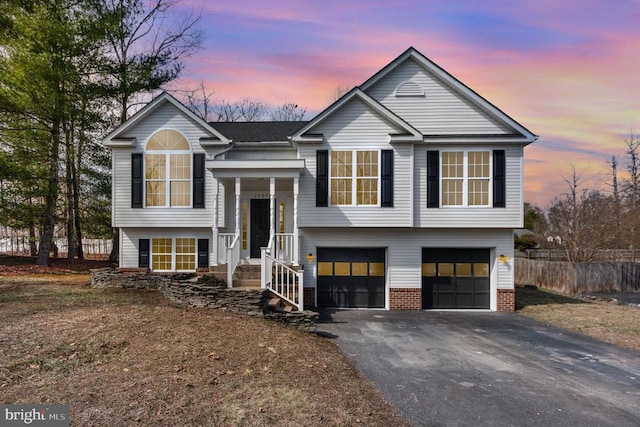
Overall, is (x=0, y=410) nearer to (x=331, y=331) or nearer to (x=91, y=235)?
(x=331, y=331)

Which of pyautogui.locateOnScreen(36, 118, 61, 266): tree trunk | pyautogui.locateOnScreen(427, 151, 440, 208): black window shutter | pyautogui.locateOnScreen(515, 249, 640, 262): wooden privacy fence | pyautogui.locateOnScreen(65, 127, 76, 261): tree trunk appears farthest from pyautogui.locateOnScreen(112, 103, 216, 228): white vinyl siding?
pyautogui.locateOnScreen(515, 249, 640, 262): wooden privacy fence

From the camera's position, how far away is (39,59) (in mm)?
16297

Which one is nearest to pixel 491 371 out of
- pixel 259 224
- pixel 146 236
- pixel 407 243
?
pixel 407 243

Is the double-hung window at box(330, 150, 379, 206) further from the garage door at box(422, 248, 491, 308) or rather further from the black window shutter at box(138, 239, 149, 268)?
the black window shutter at box(138, 239, 149, 268)

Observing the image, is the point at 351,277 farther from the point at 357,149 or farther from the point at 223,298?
the point at 223,298

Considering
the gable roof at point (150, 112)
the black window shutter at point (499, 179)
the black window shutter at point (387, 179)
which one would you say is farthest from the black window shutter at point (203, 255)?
the black window shutter at point (499, 179)

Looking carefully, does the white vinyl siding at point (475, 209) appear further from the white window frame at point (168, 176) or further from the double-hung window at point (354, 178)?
the white window frame at point (168, 176)

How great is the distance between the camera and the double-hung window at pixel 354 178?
42.5ft

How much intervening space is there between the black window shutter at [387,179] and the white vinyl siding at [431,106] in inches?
70.5

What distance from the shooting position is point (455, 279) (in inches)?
537

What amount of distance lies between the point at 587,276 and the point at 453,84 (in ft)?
40.4

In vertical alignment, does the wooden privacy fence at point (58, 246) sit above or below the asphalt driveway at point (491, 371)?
above

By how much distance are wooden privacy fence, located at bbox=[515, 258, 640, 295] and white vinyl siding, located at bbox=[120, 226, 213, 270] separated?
54.9 ft

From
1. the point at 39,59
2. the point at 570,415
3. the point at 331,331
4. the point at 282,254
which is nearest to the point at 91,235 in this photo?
the point at 39,59
